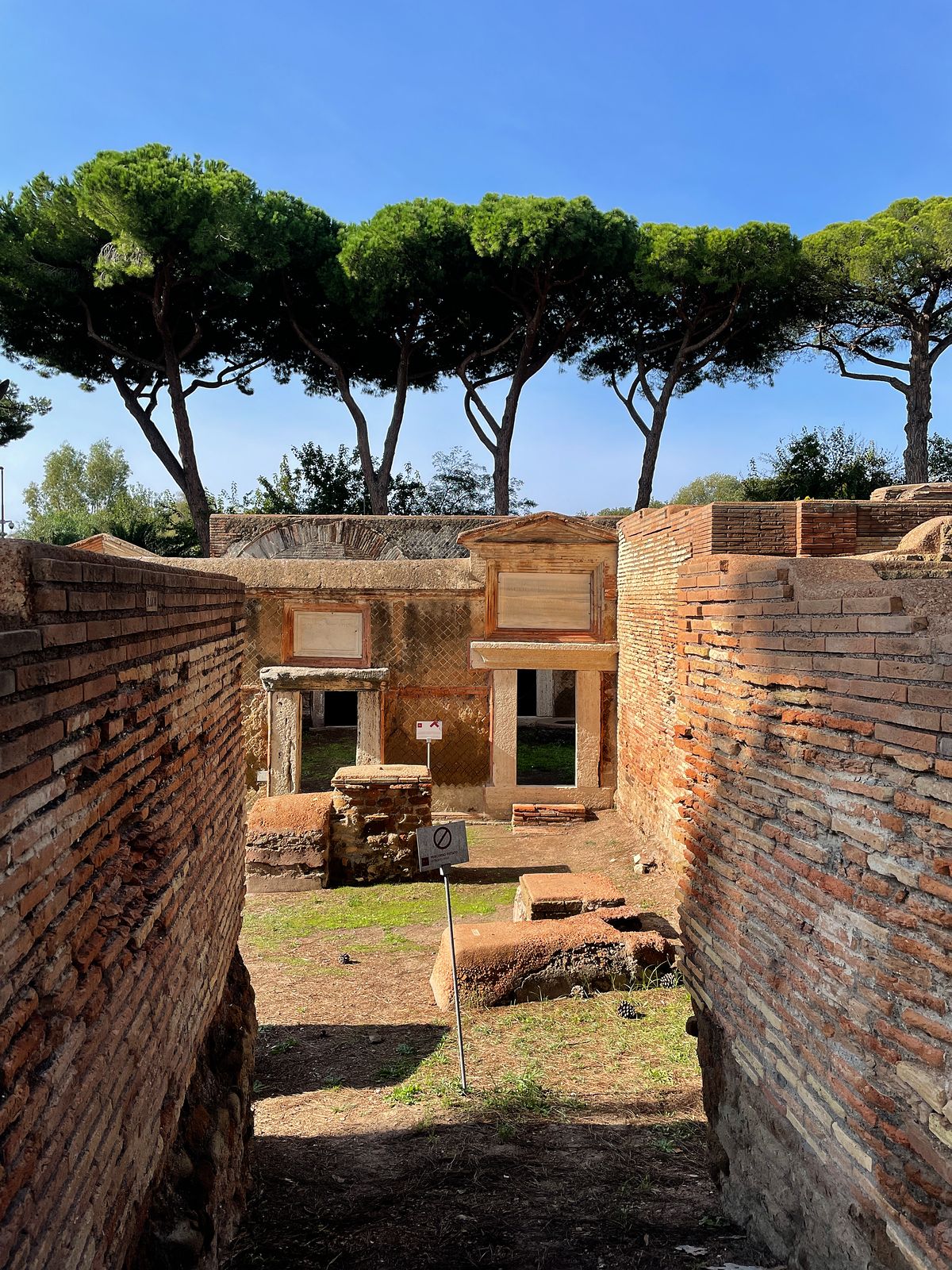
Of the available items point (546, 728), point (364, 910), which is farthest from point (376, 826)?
point (546, 728)

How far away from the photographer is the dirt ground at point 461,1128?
3.55 metres

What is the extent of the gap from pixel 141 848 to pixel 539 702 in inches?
668

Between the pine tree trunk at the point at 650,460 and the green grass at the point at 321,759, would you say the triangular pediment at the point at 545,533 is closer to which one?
the green grass at the point at 321,759

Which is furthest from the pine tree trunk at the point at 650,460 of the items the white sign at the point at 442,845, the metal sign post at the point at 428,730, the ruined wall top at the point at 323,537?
the white sign at the point at 442,845

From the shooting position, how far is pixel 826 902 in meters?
2.73

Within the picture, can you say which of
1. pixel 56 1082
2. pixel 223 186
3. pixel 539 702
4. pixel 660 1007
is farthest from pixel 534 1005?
pixel 223 186

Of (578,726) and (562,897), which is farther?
(578,726)

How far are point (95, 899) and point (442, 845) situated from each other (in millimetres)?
3924

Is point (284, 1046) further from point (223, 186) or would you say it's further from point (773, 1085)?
point (223, 186)

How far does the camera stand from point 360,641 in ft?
39.5

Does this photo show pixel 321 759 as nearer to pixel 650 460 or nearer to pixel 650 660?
pixel 650 660

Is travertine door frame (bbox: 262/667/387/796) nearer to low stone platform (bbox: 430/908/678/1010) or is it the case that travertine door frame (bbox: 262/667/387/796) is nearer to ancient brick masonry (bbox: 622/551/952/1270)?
low stone platform (bbox: 430/908/678/1010)

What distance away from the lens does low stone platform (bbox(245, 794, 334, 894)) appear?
9.23 meters

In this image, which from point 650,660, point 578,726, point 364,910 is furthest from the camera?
point 578,726
